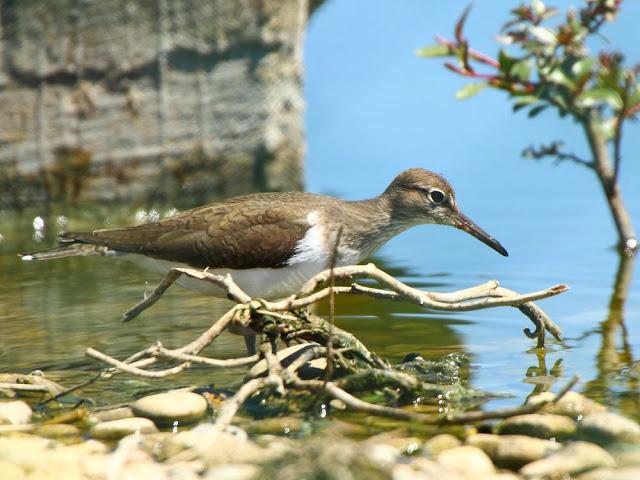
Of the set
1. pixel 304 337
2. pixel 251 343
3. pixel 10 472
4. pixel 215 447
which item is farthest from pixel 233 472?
pixel 251 343

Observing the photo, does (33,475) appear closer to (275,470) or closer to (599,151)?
(275,470)

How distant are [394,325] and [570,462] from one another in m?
3.18

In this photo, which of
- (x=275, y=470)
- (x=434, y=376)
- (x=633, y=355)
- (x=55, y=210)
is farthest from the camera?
(x=55, y=210)

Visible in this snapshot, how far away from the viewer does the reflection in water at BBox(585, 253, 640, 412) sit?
229 inches

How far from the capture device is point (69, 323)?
7781 millimetres

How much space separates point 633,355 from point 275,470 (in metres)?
3.08

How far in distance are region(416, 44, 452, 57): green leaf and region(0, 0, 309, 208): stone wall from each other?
3.17 m

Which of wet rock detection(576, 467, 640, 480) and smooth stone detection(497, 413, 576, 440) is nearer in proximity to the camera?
wet rock detection(576, 467, 640, 480)

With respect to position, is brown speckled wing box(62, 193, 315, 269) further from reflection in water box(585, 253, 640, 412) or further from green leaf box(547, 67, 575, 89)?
green leaf box(547, 67, 575, 89)

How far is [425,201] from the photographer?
7.85 meters

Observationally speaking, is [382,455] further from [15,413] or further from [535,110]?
[535,110]

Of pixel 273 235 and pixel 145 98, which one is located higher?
pixel 145 98

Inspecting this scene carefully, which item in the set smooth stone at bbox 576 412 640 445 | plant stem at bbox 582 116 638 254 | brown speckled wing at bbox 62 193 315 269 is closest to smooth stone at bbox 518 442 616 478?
smooth stone at bbox 576 412 640 445

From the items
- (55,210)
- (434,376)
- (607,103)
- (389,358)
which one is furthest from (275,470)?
(55,210)
